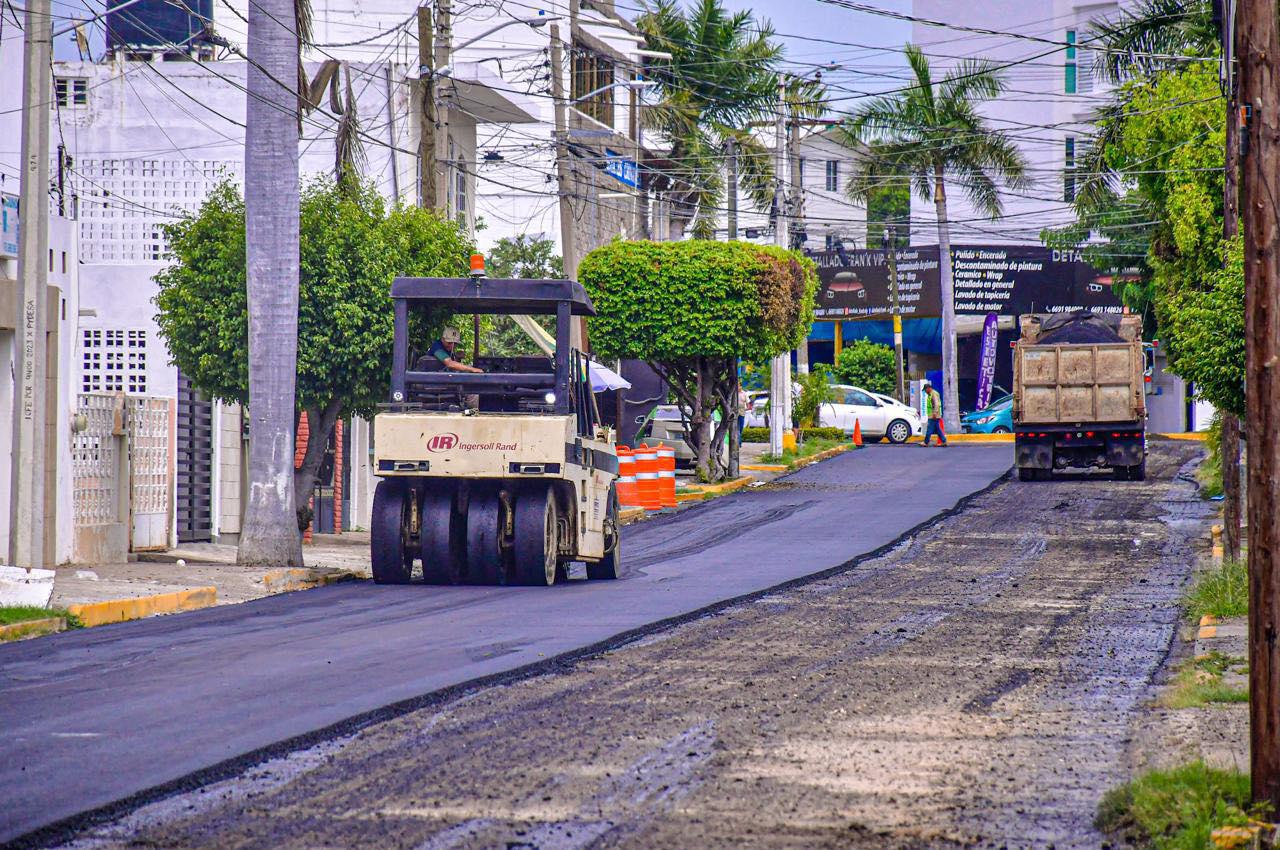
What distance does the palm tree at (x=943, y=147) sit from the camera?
52.3 metres

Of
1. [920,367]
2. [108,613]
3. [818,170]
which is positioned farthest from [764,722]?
[818,170]

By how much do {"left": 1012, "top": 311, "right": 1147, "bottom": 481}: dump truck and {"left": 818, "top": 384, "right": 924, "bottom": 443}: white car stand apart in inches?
562

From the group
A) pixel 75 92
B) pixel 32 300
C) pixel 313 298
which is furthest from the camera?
pixel 75 92

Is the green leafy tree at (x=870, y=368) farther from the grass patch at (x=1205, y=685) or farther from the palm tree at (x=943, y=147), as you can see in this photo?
the grass patch at (x=1205, y=685)

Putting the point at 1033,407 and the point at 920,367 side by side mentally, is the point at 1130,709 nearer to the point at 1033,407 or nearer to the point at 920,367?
the point at 1033,407

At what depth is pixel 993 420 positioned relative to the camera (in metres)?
51.2

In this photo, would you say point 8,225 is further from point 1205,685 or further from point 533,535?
point 1205,685

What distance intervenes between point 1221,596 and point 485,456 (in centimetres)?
728

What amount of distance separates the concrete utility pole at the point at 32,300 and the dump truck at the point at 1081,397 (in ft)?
73.0

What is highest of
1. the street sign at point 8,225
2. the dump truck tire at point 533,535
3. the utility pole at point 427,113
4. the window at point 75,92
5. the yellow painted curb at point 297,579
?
the window at point 75,92

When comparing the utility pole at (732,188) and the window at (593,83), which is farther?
the window at (593,83)

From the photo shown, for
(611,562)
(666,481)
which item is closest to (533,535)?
(611,562)

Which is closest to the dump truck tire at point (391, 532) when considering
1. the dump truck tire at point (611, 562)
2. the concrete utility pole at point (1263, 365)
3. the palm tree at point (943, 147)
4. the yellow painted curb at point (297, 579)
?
the yellow painted curb at point (297, 579)

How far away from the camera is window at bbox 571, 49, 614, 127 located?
45497mm
